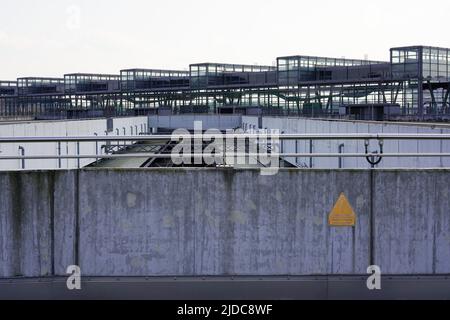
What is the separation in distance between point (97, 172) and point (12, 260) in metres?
1.56

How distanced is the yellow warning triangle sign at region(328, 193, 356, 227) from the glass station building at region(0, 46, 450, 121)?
156ft

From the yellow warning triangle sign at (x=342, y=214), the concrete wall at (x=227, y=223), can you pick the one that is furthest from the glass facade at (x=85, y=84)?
the yellow warning triangle sign at (x=342, y=214)

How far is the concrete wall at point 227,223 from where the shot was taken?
29.4 ft

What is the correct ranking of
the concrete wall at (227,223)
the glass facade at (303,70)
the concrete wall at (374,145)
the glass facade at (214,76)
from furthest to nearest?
the glass facade at (214,76)
the glass facade at (303,70)
the concrete wall at (374,145)
the concrete wall at (227,223)

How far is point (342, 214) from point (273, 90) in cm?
9972

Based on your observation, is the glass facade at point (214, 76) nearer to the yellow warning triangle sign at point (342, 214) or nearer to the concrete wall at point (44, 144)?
the concrete wall at point (44, 144)

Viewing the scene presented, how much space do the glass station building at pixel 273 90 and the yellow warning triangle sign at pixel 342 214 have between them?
4763 centimetres

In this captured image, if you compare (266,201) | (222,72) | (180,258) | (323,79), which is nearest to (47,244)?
(180,258)

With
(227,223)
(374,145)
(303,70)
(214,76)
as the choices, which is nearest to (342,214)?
(227,223)

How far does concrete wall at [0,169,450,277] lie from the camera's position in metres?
8.96

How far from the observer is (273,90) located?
108000 millimetres

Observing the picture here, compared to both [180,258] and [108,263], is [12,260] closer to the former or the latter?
[108,263]

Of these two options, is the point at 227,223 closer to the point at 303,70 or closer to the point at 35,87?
the point at 303,70

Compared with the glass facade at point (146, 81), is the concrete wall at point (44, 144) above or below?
below
